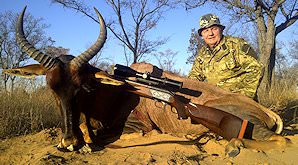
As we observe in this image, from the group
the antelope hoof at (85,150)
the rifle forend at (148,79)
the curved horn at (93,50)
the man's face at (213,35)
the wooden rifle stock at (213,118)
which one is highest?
the man's face at (213,35)

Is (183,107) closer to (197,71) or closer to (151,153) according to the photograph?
(151,153)

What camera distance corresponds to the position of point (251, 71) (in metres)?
5.37

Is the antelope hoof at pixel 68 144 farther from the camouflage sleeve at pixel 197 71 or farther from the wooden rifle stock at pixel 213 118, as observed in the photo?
the camouflage sleeve at pixel 197 71

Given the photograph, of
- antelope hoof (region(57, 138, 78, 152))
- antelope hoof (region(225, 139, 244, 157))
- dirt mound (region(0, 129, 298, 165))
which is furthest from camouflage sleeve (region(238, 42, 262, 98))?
antelope hoof (region(57, 138, 78, 152))

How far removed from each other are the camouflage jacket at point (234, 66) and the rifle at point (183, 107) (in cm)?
111

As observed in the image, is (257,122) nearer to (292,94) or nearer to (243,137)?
(243,137)

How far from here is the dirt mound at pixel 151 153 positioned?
3656 mm

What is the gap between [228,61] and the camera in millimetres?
5543

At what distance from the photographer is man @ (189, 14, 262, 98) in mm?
5355

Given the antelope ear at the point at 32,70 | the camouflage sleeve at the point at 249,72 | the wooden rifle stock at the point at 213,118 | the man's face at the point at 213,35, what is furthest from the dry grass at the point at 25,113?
the camouflage sleeve at the point at 249,72

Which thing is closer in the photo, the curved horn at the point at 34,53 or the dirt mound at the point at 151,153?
the dirt mound at the point at 151,153

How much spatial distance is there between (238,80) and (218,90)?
2.21 feet

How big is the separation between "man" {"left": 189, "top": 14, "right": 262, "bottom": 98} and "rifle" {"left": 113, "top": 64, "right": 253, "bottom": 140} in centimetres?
111

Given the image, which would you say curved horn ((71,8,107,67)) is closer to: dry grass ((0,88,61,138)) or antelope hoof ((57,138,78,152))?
antelope hoof ((57,138,78,152))
